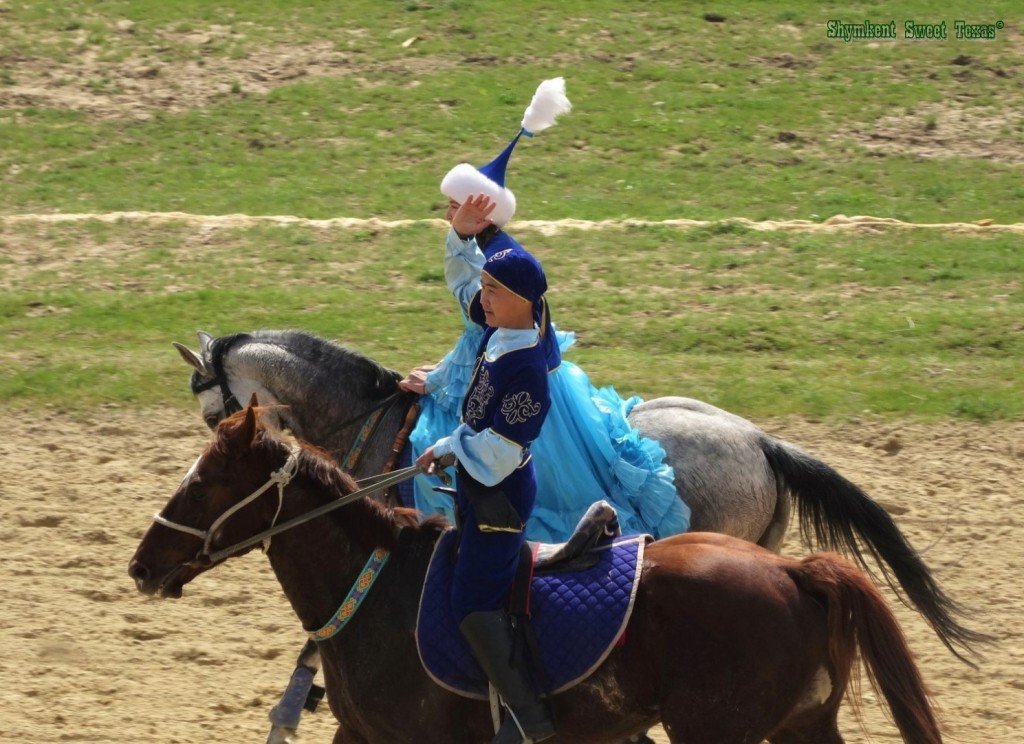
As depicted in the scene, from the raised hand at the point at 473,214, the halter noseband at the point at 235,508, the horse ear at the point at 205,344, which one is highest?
the raised hand at the point at 473,214

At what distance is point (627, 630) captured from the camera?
15.0 feet

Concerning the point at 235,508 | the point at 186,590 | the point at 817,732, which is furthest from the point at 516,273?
the point at 186,590

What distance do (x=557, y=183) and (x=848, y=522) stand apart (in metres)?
9.92

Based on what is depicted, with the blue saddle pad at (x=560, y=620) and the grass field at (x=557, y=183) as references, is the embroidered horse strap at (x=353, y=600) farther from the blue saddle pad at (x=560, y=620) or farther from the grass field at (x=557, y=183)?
the grass field at (x=557, y=183)

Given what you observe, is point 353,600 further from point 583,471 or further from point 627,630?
point 583,471

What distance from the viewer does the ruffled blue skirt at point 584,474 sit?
5.96m

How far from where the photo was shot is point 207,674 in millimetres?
6574

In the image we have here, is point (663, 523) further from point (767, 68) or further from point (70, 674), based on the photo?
point (767, 68)

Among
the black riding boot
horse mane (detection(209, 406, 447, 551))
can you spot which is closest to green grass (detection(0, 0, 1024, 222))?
horse mane (detection(209, 406, 447, 551))

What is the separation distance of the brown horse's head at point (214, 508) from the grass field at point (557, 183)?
5762 millimetres

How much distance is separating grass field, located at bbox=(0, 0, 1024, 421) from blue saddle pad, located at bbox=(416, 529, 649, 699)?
5437mm

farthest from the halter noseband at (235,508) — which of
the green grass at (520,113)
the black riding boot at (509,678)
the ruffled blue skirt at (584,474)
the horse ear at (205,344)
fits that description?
the green grass at (520,113)

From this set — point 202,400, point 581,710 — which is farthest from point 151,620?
point 581,710

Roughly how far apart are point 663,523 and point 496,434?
5.58ft
